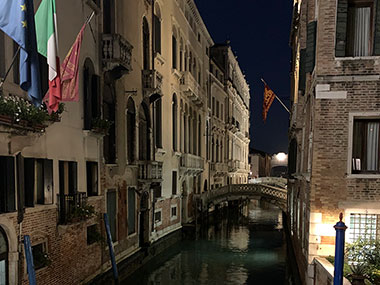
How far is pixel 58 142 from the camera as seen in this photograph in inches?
337

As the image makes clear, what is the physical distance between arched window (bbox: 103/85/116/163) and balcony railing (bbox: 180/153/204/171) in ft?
28.4

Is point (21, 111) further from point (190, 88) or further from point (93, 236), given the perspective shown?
point (190, 88)

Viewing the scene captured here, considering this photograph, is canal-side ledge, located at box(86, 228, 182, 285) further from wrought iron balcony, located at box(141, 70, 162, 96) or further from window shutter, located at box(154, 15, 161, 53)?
window shutter, located at box(154, 15, 161, 53)

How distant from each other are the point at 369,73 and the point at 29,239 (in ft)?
27.3

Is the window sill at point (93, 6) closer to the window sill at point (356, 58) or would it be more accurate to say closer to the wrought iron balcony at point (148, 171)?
the wrought iron balcony at point (148, 171)

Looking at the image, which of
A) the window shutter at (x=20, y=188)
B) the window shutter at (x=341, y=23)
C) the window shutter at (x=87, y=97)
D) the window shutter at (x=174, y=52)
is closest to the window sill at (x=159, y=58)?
the window shutter at (x=174, y=52)

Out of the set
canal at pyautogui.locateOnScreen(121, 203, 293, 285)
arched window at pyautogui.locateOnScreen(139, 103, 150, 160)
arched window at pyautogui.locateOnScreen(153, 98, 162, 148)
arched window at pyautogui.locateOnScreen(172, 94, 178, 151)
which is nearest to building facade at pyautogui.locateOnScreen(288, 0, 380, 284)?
canal at pyautogui.locateOnScreen(121, 203, 293, 285)

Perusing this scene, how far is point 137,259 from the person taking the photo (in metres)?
13.5

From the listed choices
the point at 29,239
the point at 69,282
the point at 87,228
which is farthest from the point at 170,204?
the point at 29,239

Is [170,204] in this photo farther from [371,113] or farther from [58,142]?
[371,113]

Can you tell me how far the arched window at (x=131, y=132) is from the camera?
527 inches

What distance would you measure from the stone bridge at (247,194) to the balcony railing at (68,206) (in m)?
14.6

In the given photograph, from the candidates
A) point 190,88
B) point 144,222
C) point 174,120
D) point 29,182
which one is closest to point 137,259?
point 144,222

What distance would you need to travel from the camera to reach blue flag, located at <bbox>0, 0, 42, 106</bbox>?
213 inches
